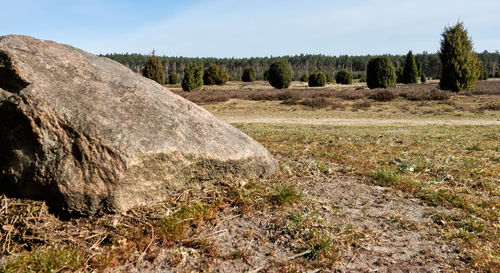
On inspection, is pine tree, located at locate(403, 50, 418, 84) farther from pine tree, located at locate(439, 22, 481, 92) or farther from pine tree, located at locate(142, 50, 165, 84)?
pine tree, located at locate(142, 50, 165, 84)

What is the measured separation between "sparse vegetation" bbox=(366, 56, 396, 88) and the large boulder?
39.7 m

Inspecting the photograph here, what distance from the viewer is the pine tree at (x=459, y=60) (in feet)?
100

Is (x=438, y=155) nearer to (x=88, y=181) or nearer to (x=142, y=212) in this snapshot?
(x=142, y=212)

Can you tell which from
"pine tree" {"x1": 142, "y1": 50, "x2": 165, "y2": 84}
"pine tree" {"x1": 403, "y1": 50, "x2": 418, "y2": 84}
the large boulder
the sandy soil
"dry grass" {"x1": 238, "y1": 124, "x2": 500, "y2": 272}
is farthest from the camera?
"pine tree" {"x1": 403, "y1": 50, "x2": 418, "y2": 84}

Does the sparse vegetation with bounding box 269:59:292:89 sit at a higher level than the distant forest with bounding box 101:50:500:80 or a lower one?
lower

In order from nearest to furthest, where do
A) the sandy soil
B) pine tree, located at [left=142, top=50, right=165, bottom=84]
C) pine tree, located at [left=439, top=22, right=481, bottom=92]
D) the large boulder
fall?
the sandy soil → the large boulder → pine tree, located at [left=439, top=22, right=481, bottom=92] → pine tree, located at [left=142, top=50, right=165, bottom=84]

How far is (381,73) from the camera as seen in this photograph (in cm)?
4028

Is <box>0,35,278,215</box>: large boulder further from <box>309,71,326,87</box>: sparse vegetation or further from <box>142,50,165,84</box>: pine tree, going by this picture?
<box>309,71,326,87</box>: sparse vegetation

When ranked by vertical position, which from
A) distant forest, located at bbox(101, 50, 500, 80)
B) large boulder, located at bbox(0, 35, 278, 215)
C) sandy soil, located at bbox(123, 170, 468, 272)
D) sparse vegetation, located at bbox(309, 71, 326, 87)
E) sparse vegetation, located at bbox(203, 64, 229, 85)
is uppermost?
distant forest, located at bbox(101, 50, 500, 80)

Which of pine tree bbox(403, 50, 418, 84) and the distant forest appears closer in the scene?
pine tree bbox(403, 50, 418, 84)

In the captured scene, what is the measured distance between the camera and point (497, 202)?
4184 mm

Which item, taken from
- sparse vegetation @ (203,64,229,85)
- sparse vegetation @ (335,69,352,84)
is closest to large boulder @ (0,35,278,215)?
sparse vegetation @ (203,64,229,85)

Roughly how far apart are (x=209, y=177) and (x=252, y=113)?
19.4 metres

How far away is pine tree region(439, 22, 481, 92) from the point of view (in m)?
30.5
